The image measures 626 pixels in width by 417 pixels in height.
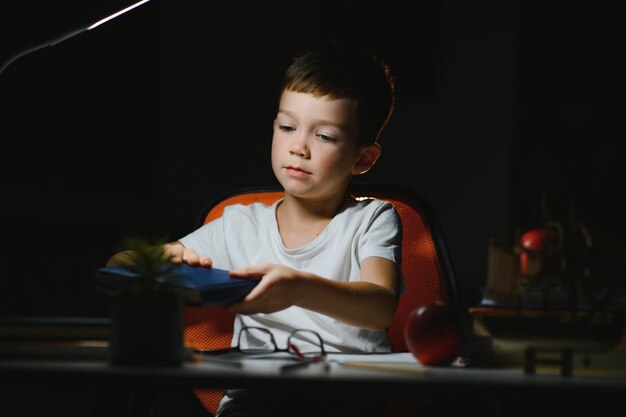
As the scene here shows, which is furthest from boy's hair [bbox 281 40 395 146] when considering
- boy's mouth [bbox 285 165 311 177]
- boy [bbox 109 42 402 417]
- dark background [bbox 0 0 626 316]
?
dark background [bbox 0 0 626 316]

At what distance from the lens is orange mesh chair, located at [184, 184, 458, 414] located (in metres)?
1.59

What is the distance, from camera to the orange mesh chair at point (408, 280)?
1.59 m

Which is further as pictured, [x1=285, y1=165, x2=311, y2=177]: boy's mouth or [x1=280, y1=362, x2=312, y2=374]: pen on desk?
[x1=285, y1=165, x2=311, y2=177]: boy's mouth

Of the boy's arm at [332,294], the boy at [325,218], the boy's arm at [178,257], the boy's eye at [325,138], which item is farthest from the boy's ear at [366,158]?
the boy's arm at [178,257]

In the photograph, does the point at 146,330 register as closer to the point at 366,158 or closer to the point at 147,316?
the point at 147,316

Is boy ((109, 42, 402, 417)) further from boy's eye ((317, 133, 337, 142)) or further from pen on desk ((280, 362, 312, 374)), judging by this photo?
pen on desk ((280, 362, 312, 374))

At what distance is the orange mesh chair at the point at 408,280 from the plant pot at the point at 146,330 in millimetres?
649

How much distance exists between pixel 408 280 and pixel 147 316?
0.80 metres

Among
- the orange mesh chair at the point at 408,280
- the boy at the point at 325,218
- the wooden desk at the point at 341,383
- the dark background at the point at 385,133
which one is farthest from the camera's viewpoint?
the dark background at the point at 385,133

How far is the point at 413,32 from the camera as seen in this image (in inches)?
113

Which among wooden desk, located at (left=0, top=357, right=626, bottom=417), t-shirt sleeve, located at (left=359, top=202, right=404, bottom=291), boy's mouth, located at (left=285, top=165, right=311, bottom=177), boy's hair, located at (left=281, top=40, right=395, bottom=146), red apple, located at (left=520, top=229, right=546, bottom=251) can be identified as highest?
boy's hair, located at (left=281, top=40, right=395, bottom=146)

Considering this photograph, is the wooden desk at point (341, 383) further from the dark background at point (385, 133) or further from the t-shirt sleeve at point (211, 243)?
the dark background at point (385, 133)

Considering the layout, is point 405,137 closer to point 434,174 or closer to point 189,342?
point 434,174

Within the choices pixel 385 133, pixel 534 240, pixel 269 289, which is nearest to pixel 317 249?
pixel 269 289
